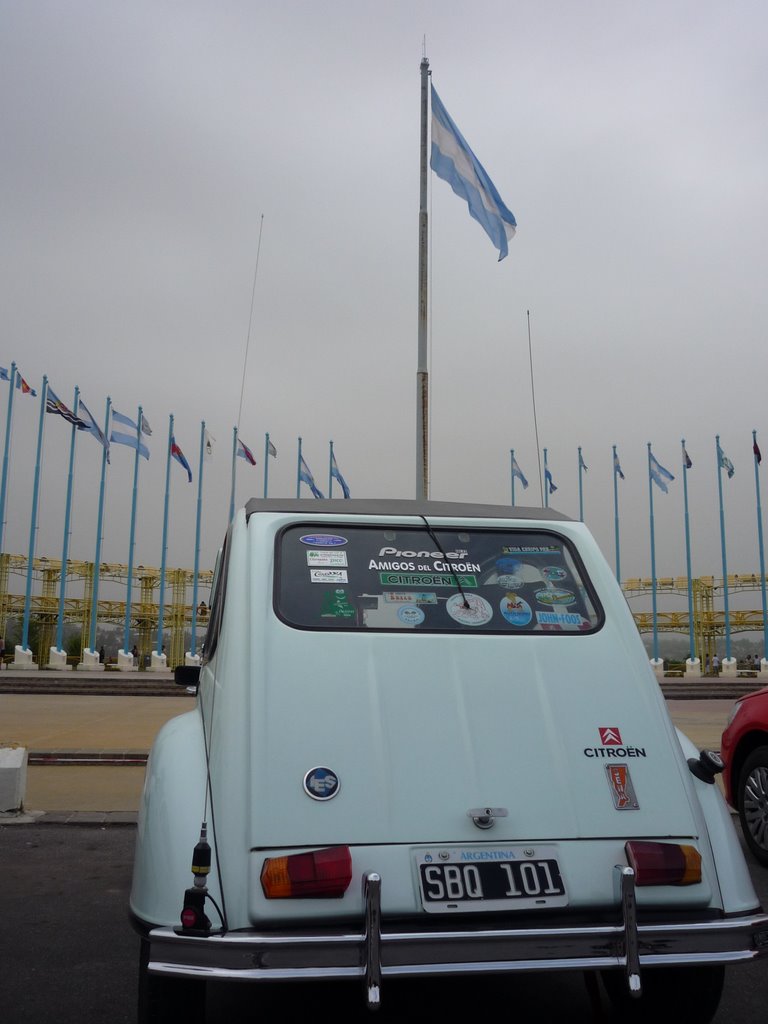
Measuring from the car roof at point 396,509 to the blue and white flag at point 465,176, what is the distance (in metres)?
10.2

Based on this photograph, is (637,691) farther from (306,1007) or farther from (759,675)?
(759,675)

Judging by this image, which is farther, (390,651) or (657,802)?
(390,651)

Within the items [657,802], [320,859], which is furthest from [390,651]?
[657,802]

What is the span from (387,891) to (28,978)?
2.13m

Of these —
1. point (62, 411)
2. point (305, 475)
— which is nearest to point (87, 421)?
point (62, 411)

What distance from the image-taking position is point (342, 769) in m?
3.21

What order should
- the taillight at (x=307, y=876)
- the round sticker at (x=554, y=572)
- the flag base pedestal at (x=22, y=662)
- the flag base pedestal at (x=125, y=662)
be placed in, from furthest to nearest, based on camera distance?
the flag base pedestal at (x=125, y=662) < the flag base pedestal at (x=22, y=662) < the round sticker at (x=554, y=572) < the taillight at (x=307, y=876)

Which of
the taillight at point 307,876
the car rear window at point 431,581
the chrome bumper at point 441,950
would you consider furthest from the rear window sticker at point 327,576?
the chrome bumper at point 441,950

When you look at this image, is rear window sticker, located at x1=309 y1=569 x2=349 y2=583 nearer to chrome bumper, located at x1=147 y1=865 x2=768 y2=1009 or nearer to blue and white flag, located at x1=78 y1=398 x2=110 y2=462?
chrome bumper, located at x1=147 y1=865 x2=768 y2=1009

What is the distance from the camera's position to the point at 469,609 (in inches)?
153

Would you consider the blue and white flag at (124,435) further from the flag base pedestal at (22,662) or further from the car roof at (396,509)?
the car roof at (396,509)

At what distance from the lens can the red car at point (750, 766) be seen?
6.11 m

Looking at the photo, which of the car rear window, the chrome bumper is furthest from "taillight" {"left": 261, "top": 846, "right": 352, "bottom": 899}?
the car rear window

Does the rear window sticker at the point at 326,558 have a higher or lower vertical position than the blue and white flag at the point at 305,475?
lower
